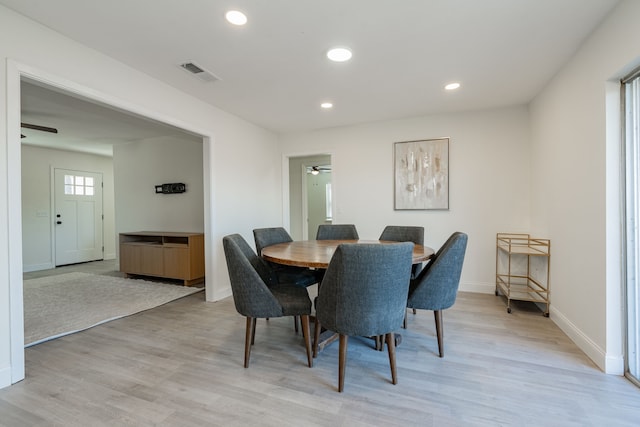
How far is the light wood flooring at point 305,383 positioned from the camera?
1.46m

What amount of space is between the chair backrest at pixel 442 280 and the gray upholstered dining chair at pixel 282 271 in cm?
95

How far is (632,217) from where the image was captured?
1.79 meters

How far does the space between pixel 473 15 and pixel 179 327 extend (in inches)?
134

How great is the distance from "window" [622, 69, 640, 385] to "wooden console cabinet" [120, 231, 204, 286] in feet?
14.7

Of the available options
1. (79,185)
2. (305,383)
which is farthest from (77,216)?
(305,383)

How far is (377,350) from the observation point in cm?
218

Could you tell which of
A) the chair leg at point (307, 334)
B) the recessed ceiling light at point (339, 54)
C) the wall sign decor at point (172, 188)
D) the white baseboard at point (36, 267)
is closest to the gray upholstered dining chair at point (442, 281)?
the chair leg at point (307, 334)

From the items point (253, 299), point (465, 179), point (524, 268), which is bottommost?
point (524, 268)

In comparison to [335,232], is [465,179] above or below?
Answer: above

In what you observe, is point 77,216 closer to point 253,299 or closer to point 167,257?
point 167,257

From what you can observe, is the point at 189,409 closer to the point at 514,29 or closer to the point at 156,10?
the point at 156,10

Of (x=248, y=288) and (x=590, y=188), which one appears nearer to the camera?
(x=248, y=288)

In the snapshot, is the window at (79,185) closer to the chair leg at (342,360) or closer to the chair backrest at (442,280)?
the chair leg at (342,360)

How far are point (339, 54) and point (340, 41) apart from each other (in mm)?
166
